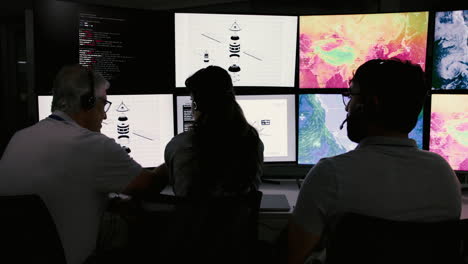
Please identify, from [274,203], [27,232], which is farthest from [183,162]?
[27,232]

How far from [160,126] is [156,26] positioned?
0.53 meters

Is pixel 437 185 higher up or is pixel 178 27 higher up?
pixel 178 27

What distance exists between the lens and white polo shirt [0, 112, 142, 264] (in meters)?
1.23

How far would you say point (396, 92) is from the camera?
42.7 inches

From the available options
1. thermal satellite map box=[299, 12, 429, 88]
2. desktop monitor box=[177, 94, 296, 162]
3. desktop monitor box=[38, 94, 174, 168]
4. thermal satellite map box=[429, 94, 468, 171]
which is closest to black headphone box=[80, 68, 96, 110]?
desktop monitor box=[38, 94, 174, 168]

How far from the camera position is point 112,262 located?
4.38 ft

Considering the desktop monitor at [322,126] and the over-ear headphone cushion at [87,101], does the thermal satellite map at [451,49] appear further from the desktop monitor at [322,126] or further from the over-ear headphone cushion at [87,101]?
the over-ear headphone cushion at [87,101]

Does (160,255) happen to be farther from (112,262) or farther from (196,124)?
(196,124)

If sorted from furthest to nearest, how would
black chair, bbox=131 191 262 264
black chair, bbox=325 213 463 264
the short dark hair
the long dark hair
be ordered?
the long dark hair, the short dark hair, black chair, bbox=131 191 262 264, black chair, bbox=325 213 463 264

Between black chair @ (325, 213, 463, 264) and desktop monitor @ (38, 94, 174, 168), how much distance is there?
4.57 ft

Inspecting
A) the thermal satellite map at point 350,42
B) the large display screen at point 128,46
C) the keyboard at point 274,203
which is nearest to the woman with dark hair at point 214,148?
the keyboard at point 274,203

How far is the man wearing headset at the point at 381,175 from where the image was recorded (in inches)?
39.0

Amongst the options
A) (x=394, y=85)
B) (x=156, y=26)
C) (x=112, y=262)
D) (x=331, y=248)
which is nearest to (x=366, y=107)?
(x=394, y=85)

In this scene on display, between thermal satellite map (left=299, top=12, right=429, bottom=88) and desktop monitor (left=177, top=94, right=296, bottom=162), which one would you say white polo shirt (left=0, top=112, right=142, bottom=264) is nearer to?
desktop monitor (left=177, top=94, right=296, bottom=162)
